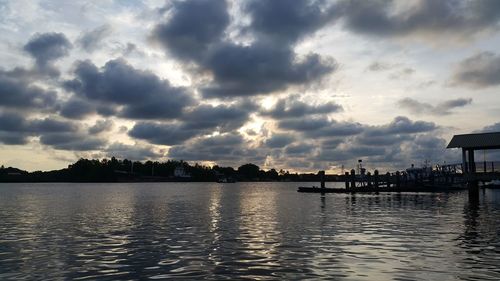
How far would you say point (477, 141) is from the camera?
5928 cm

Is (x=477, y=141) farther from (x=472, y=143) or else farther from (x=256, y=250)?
(x=256, y=250)

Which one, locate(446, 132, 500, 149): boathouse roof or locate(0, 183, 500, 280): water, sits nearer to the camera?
locate(0, 183, 500, 280): water

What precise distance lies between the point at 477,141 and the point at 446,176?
90.6 ft

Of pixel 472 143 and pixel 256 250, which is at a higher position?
pixel 472 143

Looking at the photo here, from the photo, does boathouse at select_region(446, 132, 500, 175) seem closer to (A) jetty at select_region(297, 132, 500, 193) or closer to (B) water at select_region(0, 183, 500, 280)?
(A) jetty at select_region(297, 132, 500, 193)

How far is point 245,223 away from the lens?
36.9 metres

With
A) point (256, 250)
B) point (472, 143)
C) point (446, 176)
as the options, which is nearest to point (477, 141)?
point (472, 143)

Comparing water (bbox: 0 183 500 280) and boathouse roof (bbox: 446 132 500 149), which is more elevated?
boathouse roof (bbox: 446 132 500 149)

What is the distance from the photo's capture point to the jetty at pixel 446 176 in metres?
59.6

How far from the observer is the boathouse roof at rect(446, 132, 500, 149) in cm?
5797

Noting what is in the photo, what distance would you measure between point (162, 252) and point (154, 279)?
19.0 ft

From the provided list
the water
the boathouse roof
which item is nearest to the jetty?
the boathouse roof

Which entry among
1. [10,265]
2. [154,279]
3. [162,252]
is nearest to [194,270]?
[154,279]

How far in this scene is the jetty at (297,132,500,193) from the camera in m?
59.6
